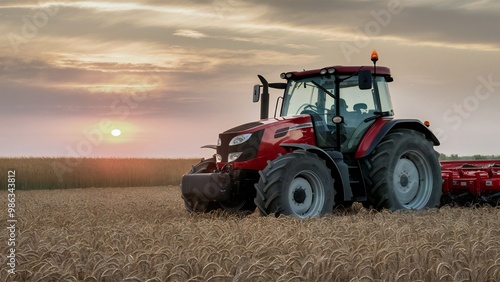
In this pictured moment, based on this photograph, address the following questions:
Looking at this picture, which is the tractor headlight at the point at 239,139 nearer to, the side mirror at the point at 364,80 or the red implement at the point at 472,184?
the side mirror at the point at 364,80

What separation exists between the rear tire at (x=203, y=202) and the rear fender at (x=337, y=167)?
1.48 metres

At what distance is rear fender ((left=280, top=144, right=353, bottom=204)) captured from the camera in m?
11.1

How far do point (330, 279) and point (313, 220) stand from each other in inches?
165

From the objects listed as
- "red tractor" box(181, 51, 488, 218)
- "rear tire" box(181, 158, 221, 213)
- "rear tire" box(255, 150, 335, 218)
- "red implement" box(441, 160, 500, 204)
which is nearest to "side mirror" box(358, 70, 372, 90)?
"red tractor" box(181, 51, 488, 218)

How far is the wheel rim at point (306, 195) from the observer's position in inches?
424

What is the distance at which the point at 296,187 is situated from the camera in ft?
35.6

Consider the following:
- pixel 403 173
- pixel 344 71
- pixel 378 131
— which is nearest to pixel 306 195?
pixel 378 131

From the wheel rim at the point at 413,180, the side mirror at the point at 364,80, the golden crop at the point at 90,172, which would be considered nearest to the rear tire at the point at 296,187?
the side mirror at the point at 364,80

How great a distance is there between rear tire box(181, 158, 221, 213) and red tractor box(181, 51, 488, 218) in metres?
0.02

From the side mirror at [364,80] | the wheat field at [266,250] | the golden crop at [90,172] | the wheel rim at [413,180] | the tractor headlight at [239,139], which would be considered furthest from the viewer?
the golden crop at [90,172]

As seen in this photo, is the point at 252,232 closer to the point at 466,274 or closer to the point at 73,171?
the point at 466,274

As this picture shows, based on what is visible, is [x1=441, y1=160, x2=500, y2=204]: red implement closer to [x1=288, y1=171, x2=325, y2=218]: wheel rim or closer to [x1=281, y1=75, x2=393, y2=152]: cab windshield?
[x1=281, y1=75, x2=393, y2=152]: cab windshield

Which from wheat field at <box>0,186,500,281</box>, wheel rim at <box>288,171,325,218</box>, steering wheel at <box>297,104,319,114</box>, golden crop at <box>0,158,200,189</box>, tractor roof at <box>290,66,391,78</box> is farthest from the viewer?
golden crop at <box>0,158,200,189</box>

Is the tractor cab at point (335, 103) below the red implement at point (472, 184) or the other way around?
the other way around
